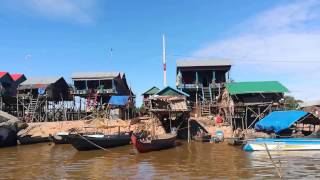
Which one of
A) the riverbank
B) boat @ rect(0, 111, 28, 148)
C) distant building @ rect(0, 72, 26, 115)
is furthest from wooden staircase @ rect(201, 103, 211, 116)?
distant building @ rect(0, 72, 26, 115)

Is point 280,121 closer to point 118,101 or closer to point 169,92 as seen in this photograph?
point 169,92

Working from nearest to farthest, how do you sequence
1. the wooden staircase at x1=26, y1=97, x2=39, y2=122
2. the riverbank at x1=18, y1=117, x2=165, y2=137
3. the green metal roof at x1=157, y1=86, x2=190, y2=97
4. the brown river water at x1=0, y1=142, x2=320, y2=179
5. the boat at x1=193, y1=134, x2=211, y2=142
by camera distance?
the brown river water at x1=0, y1=142, x2=320, y2=179 < the boat at x1=193, y1=134, x2=211, y2=142 < the riverbank at x1=18, y1=117, x2=165, y2=137 < the green metal roof at x1=157, y1=86, x2=190, y2=97 < the wooden staircase at x1=26, y1=97, x2=39, y2=122

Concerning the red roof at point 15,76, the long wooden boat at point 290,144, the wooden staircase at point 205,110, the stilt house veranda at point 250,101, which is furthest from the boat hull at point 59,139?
the red roof at point 15,76

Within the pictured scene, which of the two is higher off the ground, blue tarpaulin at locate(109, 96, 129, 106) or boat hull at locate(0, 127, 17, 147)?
blue tarpaulin at locate(109, 96, 129, 106)

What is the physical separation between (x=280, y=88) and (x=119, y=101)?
17822 mm

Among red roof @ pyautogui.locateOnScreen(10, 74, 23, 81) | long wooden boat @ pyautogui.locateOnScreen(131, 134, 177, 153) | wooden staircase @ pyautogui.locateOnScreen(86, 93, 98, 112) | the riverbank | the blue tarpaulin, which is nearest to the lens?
long wooden boat @ pyautogui.locateOnScreen(131, 134, 177, 153)

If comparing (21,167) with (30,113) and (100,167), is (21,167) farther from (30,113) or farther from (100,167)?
(30,113)

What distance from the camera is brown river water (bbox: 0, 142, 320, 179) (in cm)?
1888

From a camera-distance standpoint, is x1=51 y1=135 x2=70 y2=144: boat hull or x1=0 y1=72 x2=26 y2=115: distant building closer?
x1=51 y1=135 x2=70 y2=144: boat hull

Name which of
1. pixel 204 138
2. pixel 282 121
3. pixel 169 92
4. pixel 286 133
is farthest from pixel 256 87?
pixel 282 121

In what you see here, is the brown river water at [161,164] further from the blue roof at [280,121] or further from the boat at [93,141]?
the blue roof at [280,121]

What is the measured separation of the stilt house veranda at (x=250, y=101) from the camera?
40.7 metres

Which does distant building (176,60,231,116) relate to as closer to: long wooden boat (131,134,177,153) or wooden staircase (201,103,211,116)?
wooden staircase (201,103,211,116)

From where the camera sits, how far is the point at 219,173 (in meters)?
19.2
